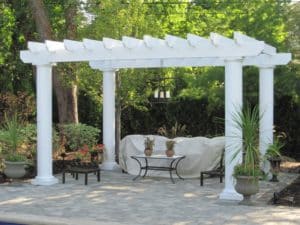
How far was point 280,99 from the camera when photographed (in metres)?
17.6

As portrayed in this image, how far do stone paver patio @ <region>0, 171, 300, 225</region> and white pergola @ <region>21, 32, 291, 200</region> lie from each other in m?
0.79

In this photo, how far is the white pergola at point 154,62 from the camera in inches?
404

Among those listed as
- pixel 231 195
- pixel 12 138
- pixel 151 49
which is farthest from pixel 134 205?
pixel 12 138

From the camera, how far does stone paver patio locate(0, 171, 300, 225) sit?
8251 millimetres

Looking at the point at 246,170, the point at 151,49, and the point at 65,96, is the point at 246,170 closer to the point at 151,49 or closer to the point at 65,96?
the point at 151,49

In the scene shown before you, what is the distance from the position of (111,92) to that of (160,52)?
4.23m

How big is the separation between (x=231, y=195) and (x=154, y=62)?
4.76 meters

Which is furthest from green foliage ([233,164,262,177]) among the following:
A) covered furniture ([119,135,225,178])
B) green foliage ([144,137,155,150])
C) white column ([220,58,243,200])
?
green foliage ([144,137,155,150])

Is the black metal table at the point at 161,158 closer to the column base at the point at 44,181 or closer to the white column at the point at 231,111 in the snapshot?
the column base at the point at 44,181

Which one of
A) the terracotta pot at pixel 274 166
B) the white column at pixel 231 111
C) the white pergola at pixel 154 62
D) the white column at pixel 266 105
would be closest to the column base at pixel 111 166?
the white pergola at pixel 154 62

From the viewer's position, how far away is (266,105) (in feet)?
42.6

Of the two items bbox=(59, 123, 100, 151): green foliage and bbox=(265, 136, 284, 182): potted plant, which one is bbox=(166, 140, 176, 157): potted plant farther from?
bbox=(59, 123, 100, 151): green foliage

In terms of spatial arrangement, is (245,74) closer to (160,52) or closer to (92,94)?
(92,94)

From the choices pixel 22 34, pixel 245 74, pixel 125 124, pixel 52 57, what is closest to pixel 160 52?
pixel 52 57
